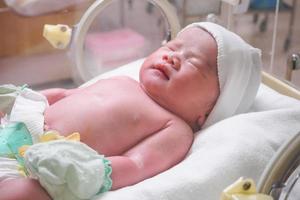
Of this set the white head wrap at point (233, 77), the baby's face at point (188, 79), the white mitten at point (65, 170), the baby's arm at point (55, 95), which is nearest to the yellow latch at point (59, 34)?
the baby's arm at point (55, 95)

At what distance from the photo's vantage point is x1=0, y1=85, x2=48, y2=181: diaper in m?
1.06

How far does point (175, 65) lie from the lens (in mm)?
1279

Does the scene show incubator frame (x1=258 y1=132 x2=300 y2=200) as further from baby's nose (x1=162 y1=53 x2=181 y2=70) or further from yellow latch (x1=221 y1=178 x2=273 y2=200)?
baby's nose (x1=162 y1=53 x2=181 y2=70)

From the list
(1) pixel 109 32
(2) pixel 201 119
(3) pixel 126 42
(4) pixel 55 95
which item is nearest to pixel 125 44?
(3) pixel 126 42

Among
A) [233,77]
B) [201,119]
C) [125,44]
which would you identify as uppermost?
[233,77]

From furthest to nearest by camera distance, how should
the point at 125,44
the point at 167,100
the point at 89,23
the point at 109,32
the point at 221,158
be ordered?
the point at 109,32 → the point at 125,44 → the point at 89,23 → the point at 167,100 → the point at 221,158

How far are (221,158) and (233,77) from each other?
0.94 feet

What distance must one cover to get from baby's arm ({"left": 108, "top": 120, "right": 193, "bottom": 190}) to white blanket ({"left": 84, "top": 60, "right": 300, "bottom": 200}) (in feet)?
0.10

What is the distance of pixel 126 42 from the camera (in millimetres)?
2465

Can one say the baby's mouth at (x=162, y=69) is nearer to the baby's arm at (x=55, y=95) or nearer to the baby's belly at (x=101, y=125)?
the baby's belly at (x=101, y=125)

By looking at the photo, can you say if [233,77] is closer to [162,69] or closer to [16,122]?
[162,69]

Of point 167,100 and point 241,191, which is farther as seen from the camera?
point 167,100

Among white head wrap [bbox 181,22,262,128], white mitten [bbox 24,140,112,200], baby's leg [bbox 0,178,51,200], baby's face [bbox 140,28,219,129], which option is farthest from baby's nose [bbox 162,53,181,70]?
baby's leg [bbox 0,178,51,200]

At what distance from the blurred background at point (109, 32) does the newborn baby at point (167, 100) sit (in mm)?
408
